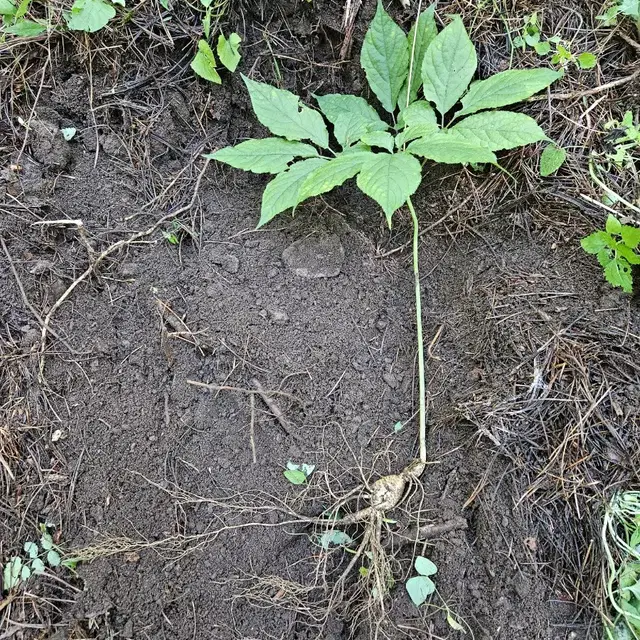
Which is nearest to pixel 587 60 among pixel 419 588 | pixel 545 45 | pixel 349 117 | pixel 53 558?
pixel 545 45

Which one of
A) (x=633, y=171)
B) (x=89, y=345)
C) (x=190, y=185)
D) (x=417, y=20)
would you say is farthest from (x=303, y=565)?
(x=417, y=20)

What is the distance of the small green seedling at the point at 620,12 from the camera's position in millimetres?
1430

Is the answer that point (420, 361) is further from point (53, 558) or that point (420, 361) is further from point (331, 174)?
point (53, 558)

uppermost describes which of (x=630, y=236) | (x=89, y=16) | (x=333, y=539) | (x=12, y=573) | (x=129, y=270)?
(x=89, y=16)

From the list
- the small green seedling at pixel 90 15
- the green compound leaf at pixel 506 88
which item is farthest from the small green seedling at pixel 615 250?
the small green seedling at pixel 90 15

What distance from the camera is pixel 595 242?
1.35m

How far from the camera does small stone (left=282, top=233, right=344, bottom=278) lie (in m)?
1.58

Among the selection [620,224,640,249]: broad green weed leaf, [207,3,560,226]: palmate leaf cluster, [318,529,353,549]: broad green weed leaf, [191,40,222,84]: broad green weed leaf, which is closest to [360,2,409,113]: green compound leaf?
[207,3,560,226]: palmate leaf cluster

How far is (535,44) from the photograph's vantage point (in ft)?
4.81

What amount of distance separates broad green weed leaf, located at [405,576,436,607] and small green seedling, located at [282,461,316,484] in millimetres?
391

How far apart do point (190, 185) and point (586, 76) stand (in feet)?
4.24

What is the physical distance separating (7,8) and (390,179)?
1.32 meters

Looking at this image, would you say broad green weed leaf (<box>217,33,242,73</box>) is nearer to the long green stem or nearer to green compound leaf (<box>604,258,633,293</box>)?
the long green stem

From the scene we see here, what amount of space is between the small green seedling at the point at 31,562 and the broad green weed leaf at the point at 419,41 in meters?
1.68
